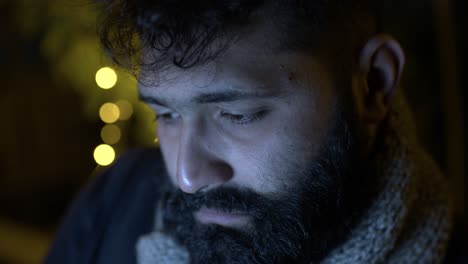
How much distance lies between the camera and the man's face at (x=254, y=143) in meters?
0.67

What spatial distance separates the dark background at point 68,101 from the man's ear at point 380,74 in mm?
576

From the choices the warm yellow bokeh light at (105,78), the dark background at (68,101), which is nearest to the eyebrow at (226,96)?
the dark background at (68,101)

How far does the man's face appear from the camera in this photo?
0.67 meters

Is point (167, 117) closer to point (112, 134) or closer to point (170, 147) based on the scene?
point (170, 147)

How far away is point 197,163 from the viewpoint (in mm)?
701

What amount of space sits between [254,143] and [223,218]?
0.42 feet

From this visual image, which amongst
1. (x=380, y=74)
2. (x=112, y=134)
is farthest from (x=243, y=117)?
(x=112, y=134)

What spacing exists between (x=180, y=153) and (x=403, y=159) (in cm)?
37

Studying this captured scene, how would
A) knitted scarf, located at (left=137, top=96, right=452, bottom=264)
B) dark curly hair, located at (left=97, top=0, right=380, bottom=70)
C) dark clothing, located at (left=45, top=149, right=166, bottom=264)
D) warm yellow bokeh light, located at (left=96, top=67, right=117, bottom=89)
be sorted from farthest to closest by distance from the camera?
warm yellow bokeh light, located at (left=96, top=67, right=117, bottom=89), dark clothing, located at (left=45, top=149, right=166, bottom=264), knitted scarf, located at (left=137, top=96, right=452, bottom=264), dark curly hair, located at (left=97, top=0, right=380, bottom=70)

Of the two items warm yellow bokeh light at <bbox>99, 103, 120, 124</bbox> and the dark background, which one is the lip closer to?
the dark background

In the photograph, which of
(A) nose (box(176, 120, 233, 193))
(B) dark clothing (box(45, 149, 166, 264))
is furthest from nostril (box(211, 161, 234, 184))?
(B) dark clothing (box(45, 149, 166, 264))

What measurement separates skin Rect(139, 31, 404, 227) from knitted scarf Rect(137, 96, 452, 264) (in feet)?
0.48

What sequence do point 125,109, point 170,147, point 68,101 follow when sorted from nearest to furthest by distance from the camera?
point 170,147 → point 125,109 → point 68,101

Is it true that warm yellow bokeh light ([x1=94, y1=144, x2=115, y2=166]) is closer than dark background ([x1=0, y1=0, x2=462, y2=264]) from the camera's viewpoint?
No
